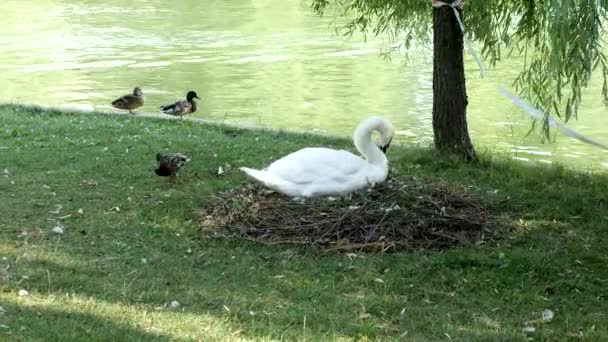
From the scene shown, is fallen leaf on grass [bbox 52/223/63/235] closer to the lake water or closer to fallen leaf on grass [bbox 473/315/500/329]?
fallen leaf on grass [bbox 473/315/500/329]

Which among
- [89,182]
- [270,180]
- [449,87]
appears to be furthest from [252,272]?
[449,87]

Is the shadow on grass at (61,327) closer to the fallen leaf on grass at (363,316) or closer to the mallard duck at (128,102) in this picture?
the fallen leaf on grass at (363,316)

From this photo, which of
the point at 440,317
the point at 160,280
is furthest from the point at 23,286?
the point at 440,317

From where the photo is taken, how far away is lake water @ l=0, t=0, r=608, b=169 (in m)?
14.2

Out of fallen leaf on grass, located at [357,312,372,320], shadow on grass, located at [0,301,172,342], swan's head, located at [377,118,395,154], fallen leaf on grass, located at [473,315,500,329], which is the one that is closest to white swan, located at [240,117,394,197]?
swan's head, located at [377,118,395,154]

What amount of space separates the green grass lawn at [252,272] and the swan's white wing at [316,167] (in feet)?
2.76

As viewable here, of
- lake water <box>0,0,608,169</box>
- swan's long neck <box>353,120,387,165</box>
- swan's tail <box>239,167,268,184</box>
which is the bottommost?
lake water <box>0,0,608,169</box>

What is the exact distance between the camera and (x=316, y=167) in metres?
7.09

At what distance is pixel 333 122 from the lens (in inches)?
566

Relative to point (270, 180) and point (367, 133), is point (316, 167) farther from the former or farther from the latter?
point (367, 133)

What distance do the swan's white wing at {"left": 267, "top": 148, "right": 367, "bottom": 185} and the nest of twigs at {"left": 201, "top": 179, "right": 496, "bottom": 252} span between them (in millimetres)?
208

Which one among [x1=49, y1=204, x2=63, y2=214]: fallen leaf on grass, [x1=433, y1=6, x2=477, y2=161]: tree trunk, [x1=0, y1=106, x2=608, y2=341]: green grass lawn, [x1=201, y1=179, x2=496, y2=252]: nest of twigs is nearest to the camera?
[x1=0, y1=106, x2=608, y2=341]: green grass lawn

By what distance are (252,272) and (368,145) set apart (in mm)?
2410

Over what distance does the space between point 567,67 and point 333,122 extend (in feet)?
28.7
